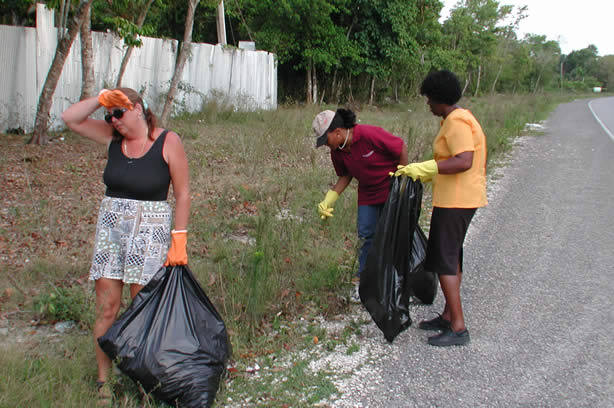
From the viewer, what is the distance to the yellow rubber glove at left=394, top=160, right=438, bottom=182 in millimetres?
3447

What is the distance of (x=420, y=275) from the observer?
13.4ft

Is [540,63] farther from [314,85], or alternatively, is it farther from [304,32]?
[304,32]

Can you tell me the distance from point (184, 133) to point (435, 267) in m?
7.43

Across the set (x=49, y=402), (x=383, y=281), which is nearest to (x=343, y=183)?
(x=383, y=281)

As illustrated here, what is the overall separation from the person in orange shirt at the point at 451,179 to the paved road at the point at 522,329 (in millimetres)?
333

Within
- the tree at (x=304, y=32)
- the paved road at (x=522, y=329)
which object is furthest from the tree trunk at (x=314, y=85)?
the paved road at (x=522, y=329)

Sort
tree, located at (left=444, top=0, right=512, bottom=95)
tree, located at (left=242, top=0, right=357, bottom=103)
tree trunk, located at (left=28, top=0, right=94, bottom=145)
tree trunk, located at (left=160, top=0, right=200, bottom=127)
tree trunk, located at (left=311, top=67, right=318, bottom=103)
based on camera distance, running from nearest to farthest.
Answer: tree trunk, located at (left=28, top=0, right=94, bottom=145) → tree trunk, located at (left=160, top=0, right=200, bottom=127) → tree, located at (left=242, top=0, right=357, bottom=103) → tree trunk, located at (left=311, top=67, right=318, bottom=103) → tree, located at (left=444, top=0, right=512, bottom=95)

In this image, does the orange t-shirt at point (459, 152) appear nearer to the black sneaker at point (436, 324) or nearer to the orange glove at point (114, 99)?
the black sneaker at point (436, 324)

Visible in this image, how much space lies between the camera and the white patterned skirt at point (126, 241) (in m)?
2.85

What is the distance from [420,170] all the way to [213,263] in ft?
7.04

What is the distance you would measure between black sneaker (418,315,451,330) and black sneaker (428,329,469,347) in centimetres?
16

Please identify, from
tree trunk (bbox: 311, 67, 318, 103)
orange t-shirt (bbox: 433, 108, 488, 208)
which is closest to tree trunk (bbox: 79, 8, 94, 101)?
Result: orange t-shirt (bbox: 433, 108, 488, 208)

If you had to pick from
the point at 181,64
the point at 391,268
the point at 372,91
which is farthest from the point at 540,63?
the point at 391,268

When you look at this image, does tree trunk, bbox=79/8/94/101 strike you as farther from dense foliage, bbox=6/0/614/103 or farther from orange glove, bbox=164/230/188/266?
orange glove, bbox=164/230/188/266
